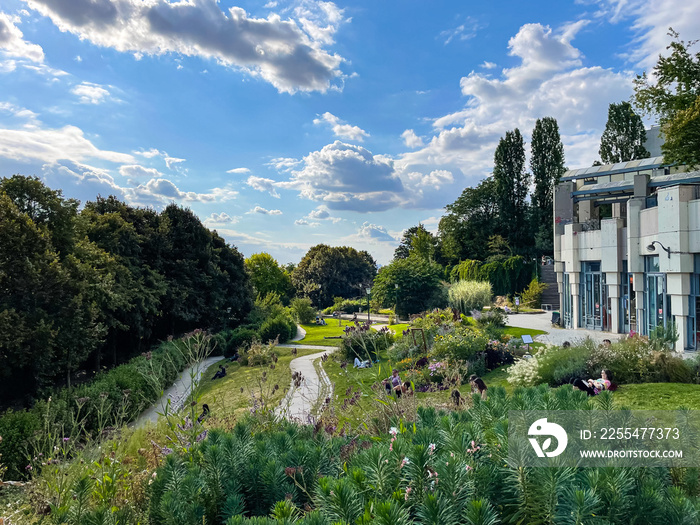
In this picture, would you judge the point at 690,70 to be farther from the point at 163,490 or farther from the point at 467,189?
the point at 467,189

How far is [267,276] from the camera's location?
45.8m

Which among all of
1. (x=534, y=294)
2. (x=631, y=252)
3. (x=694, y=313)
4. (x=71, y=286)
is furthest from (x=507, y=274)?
(x=71, y=286)

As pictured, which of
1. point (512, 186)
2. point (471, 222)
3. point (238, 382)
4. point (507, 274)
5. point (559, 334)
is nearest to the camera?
point (238, 382)

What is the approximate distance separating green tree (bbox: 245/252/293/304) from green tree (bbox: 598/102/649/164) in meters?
32.5

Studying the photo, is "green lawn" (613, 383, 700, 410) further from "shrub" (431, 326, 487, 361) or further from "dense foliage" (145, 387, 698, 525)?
"dense foliage" (145, 387, 698, 525)

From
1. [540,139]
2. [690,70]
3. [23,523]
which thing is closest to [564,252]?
[690,70]

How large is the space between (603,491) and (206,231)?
26820mm

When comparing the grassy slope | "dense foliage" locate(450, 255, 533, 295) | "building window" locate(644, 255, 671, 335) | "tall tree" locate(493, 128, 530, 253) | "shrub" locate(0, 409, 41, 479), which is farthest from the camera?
"tall tree" locate(493, 128, 530, 253)

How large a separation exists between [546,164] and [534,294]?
48.7ft

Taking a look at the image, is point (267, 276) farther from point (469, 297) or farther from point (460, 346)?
point (460, 346)

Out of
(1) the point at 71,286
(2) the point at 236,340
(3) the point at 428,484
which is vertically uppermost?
(1) the point at 71,286

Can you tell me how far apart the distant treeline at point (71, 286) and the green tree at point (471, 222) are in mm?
27791

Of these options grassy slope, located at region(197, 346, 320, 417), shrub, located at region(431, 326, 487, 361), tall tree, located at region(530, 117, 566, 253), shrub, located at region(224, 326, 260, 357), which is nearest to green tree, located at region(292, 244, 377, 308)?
tall tree, located at region(530, 117, 566, 253)

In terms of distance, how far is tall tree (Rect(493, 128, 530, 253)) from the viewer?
39906mm
